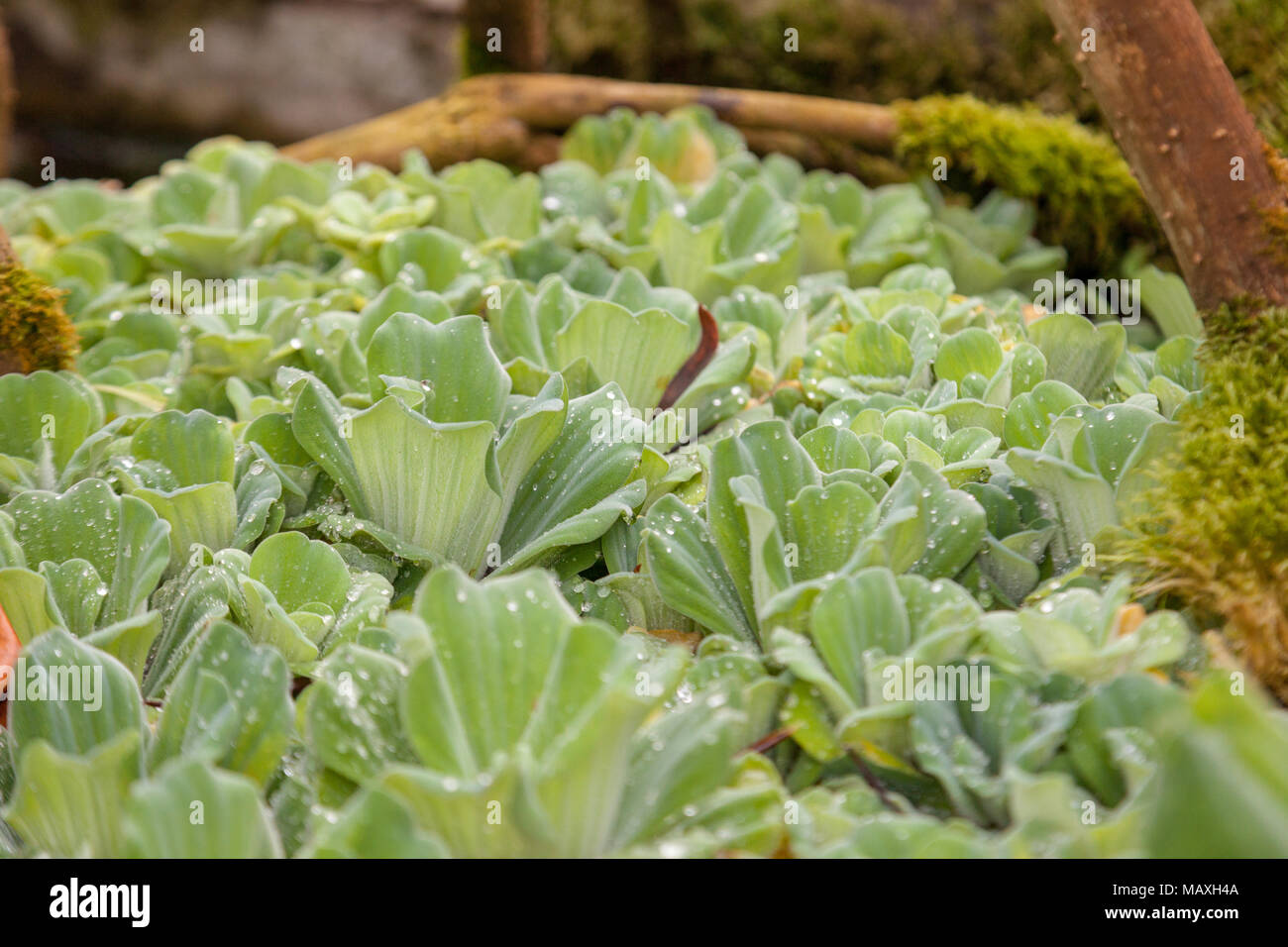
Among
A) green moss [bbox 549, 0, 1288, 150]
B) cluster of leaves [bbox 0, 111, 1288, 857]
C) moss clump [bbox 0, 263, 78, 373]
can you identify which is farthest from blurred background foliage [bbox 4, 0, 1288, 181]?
moss clump [bbox 0, 263, 78, 373]

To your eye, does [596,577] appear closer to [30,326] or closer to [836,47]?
[30,326]

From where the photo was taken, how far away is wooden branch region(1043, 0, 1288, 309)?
1.06m

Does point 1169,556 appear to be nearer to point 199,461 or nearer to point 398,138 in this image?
point 199,461

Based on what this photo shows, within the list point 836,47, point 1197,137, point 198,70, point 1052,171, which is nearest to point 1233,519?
point 1197,137

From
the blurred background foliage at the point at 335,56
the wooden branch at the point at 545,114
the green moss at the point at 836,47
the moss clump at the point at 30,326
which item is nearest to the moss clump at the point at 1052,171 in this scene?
the wooden branch at the point at 545,114

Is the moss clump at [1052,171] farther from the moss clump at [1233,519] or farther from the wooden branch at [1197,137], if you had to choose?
the moss clump at [1233,519]

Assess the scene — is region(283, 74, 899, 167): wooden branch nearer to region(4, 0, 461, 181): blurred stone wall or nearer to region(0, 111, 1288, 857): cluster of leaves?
region(0, 111, 1288, 857): cluster of leaves

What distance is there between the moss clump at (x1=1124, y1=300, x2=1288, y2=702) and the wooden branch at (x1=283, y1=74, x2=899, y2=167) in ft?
4.15

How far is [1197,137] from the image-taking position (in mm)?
→ 1068

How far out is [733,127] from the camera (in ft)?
6.91

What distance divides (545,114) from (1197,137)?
1.30 meters
